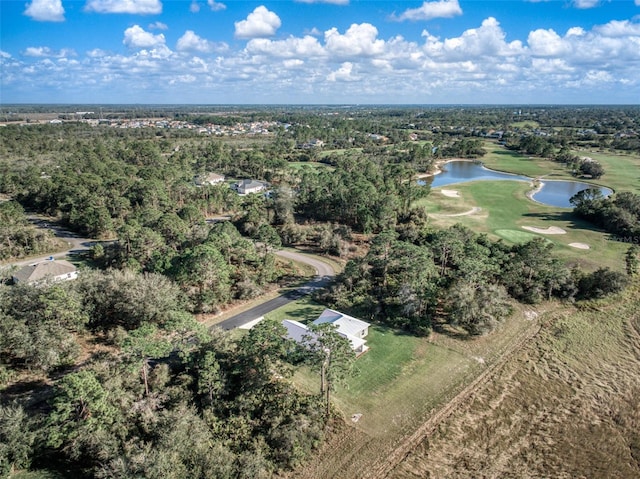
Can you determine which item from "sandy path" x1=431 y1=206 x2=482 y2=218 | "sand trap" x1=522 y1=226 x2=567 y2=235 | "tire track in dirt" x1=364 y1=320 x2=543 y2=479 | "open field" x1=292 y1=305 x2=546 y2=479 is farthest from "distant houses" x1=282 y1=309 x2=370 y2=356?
"sand trap" x1=522 y1=226 x2=567 y2=235

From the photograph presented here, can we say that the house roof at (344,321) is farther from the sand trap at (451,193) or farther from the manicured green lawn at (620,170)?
the manicured green lawn at (620,170)

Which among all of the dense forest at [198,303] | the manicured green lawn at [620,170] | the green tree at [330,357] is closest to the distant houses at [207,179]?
the dense forest at [198,303]

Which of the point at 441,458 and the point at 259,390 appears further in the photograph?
the point at 259,390

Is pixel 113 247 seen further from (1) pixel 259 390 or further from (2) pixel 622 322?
(2) pixel 622 322

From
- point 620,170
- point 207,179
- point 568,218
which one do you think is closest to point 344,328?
point 568,218

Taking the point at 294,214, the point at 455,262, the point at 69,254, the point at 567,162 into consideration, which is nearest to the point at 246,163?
the point at 294,214

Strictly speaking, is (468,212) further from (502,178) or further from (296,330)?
(296,330)
